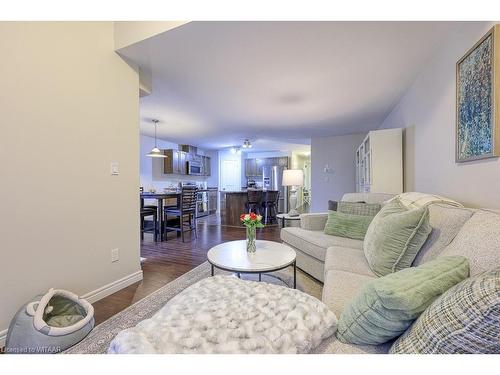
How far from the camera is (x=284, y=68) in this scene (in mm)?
2281

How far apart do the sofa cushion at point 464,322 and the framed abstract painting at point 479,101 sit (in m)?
1.20

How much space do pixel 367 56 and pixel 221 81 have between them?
4.85 ft

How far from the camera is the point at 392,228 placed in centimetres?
140

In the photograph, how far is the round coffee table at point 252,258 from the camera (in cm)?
160

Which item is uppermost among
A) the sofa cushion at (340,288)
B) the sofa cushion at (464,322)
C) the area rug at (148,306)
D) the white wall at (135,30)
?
the white wall at (135,30)

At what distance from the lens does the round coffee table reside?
1.60 metres

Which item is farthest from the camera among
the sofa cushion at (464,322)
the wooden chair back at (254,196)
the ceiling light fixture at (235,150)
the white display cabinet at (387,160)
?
the ceiling light fixture at (235,150)

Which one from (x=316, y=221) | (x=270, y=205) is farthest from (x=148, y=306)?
(x=270, y=205)

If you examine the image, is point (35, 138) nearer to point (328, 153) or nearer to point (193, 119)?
point (193, 119)

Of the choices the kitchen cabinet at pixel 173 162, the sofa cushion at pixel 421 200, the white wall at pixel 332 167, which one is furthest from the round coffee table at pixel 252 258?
the kitchen cabinet at pixel 173 162

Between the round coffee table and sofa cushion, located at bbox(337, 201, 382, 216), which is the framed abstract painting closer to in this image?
sofa cushion, located at bbox(337, 201, 382, 216)

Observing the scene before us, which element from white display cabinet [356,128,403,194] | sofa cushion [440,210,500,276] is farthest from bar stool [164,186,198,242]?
sofa cushion [440,210,500,276]

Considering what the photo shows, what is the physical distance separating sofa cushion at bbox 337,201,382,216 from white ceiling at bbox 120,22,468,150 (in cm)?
132

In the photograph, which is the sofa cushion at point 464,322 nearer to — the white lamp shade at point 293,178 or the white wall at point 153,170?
the white lamp shade at point 293,178
